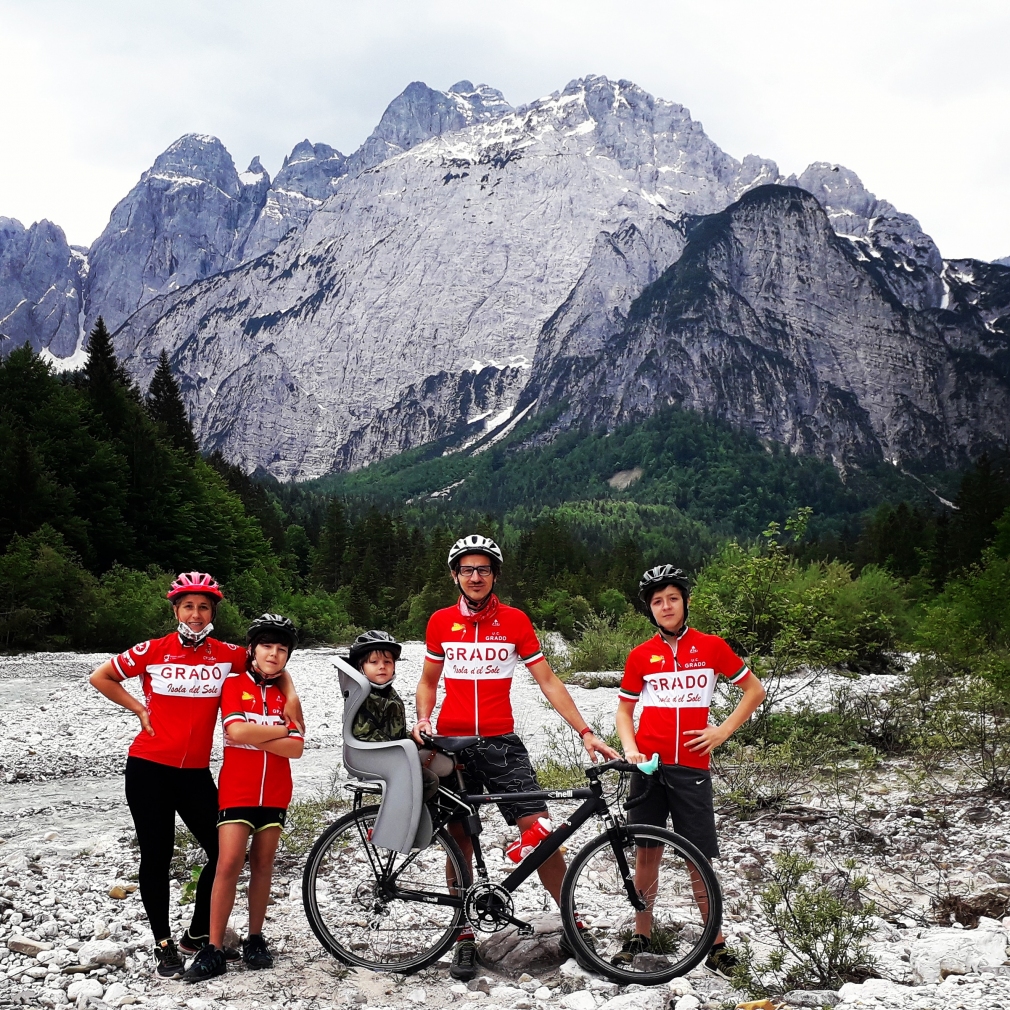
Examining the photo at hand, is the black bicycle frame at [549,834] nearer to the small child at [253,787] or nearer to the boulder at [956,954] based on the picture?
the small child at [253,787]

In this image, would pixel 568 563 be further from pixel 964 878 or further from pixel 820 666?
pixel 964 878

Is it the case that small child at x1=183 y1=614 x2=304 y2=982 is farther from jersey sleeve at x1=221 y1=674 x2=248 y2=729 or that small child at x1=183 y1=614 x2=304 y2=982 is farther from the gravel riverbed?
the gravel riverbed

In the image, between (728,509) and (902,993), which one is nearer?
(902,993)

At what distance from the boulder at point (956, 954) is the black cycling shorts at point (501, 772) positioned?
219 centimetres

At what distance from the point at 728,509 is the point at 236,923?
18816 centimetres

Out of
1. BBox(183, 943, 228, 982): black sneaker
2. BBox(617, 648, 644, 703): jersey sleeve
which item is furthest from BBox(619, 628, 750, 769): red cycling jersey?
BBox(183, 943, 228, 982): black sneaker

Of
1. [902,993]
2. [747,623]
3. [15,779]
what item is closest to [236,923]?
[902,993]

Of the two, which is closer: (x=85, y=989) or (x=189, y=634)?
(x=85, y=989)

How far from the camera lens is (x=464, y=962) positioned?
15.7ft

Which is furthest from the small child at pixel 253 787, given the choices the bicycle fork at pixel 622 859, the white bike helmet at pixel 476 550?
the bicycle fork at pixel 622 859

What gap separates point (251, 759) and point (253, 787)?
0.16 m

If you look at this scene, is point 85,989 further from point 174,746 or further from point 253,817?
point 174,746

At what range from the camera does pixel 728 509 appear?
186000 mm

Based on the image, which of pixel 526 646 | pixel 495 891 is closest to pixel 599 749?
pixel 526 646
